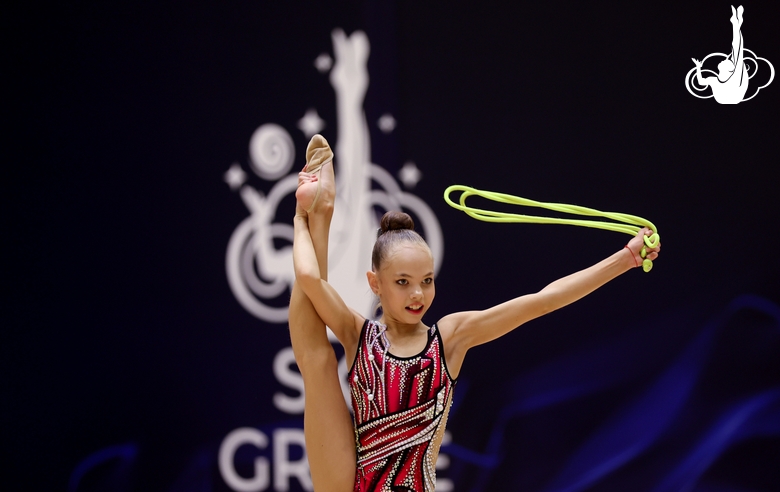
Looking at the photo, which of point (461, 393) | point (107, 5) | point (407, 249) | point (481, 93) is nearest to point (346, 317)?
point (407, 249)

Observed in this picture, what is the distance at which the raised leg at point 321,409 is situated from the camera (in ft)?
7.54

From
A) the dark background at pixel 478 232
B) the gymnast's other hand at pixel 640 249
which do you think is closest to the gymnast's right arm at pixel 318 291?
the gymnast's other hand at pixel 640 249

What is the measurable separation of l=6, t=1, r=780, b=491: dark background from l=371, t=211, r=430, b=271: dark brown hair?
1.32 m

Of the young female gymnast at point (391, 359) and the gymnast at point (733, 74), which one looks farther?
the gymnast at point (733, 74)

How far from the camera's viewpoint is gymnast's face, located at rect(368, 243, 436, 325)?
7.45 feet

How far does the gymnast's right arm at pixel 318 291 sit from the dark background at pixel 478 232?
1.35 metres

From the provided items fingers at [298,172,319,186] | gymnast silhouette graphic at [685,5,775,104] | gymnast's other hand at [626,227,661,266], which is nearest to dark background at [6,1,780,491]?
gymnast silhouette graphic at [685,5,775,104]

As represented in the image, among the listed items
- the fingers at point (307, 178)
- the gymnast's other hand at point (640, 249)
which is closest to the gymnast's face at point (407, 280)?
the fingers at point (307, 178)

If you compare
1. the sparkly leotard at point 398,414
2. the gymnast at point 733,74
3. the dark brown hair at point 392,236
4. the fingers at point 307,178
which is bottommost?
the sparkly leotard at point 398,414

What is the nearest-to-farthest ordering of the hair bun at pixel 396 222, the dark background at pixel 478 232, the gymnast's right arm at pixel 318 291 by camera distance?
the gymnast's right arm at pixel 318 291 → the hair bun at pixel 396 222 → the dark background at pixel 478 232

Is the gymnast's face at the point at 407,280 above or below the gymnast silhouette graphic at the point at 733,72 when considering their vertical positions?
below

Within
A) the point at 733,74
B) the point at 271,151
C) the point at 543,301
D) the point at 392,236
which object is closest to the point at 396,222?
the point at 392,236

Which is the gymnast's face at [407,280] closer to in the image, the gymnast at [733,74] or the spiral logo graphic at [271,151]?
the spiral logo graphic at [271,151]

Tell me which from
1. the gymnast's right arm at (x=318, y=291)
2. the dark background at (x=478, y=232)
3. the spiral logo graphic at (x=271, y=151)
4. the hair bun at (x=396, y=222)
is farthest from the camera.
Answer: the spiral logo graphic at (x=271, y=151)
